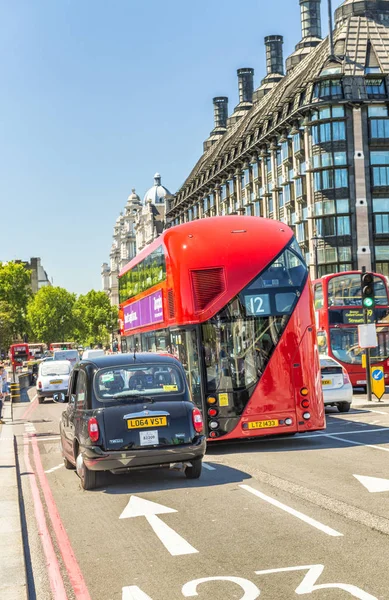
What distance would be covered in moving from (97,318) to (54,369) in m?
153

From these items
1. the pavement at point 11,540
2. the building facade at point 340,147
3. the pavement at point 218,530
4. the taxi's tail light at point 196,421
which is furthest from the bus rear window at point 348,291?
the building facade at point 340,147

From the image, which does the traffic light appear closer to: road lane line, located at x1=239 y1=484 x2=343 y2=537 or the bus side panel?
the bus side panel

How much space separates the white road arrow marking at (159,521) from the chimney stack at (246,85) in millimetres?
107550

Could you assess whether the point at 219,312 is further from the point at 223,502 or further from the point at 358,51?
the point at 358,51

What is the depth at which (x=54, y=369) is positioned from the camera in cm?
4069

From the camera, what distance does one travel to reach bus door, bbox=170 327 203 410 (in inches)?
643

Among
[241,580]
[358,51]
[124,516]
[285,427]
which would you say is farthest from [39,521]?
[358,51]

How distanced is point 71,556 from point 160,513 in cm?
202

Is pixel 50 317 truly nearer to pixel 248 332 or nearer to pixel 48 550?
pixel 248 332

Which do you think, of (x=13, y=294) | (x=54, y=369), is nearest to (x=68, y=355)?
(x=54, y=369)

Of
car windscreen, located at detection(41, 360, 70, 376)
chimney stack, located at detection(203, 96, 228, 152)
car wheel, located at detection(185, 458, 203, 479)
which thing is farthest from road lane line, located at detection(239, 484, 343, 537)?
chimney stack, located at detection(203, 96, 228, 152)

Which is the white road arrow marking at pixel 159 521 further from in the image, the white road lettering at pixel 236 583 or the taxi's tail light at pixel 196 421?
the taxi's tail light at pixel 196 421

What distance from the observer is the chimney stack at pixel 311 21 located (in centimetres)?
9669

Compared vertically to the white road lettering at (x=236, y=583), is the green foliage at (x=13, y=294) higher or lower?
higher
